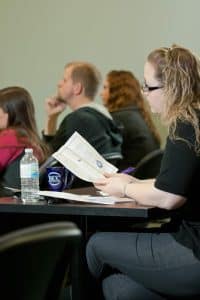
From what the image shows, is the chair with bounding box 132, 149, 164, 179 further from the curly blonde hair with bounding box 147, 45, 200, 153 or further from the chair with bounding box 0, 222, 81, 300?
the chair with bounding box 0, 222, 81, 300

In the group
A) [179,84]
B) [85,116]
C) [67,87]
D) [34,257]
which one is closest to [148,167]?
[85,116]

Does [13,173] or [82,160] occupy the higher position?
[82,160]

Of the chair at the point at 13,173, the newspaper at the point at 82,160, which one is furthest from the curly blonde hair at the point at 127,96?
the newspaper at the point at 82,160

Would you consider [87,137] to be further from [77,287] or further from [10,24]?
[10,24]

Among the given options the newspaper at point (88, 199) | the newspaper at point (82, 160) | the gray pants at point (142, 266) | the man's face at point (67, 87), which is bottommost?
the gray pants at point (142, 266)

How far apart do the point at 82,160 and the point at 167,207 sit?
49cm

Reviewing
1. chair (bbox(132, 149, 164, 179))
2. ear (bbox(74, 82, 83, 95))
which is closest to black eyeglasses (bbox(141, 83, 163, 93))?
chair (bbox(132, 149, 164, 179))

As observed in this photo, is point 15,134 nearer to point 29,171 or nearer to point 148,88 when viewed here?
point 29,171

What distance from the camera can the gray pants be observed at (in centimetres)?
209

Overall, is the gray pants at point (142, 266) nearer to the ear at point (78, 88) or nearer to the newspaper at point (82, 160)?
the newspaper at point (82, 160)

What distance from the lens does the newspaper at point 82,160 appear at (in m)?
2.44

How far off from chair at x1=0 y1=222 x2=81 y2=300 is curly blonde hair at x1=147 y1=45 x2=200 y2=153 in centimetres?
100

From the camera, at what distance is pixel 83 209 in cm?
220

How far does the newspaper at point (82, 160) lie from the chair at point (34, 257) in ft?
3.86
